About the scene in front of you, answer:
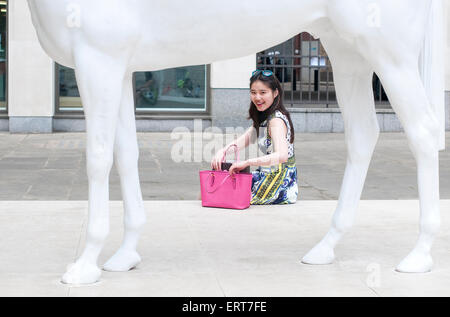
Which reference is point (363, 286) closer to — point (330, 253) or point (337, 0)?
point (330, 253)

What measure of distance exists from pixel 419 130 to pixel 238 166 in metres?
2.52

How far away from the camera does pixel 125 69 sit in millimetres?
3973

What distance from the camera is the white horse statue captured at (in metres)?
3.88

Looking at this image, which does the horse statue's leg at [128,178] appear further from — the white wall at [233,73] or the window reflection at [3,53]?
the window reflection at [3,53]

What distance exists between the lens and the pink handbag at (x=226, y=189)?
6711mm

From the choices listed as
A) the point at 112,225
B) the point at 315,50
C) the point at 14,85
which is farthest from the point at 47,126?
the point at 112,225

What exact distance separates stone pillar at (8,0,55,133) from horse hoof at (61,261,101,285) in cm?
1258

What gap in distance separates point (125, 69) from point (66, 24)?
38 centimetres

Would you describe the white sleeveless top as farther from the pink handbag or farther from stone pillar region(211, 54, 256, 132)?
stone pillar region(211, 54, 256, 132)

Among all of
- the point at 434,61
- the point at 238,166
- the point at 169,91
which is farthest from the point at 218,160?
the point at 169,91

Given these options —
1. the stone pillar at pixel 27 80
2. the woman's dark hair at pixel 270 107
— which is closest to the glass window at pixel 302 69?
the stone pillar at pixel 27 80

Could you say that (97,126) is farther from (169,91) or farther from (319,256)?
(169,91)

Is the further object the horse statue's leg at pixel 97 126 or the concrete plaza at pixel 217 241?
the concrete plaza at pixel 217 241

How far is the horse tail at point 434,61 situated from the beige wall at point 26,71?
12.6 m
